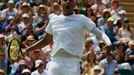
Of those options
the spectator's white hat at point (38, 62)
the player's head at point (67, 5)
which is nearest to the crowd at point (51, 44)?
the spectator's white hat at point (38, 62)

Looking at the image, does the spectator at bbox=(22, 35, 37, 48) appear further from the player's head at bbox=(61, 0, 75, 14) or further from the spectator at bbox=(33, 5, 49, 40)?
the player's head at bbox=(61, 0, 75, 14)

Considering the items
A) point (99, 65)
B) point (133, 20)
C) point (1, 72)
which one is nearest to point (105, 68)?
point (99, 65)

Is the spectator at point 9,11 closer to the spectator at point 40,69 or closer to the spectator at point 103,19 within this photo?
the spectator at point 103,19

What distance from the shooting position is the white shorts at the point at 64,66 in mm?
7586

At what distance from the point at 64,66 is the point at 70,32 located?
0.47 m

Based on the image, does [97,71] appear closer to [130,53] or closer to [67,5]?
[130,53]

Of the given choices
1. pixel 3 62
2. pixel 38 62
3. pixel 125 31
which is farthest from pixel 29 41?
pixel 125 31

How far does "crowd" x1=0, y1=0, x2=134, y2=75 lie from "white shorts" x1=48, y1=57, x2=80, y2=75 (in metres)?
4.26

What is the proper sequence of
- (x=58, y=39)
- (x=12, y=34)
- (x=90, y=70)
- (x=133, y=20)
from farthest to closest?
(x=133, y=20)
(x=12, y=34)
(x=90, y=70)
(x=58, y=39)

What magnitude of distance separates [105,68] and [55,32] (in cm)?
593

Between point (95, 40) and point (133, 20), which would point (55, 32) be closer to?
point (95, 40)

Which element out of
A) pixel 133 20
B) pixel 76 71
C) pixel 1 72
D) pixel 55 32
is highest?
pixel 55 32

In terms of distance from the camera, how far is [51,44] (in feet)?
44.7

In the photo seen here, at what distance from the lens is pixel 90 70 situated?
44.1 feet
